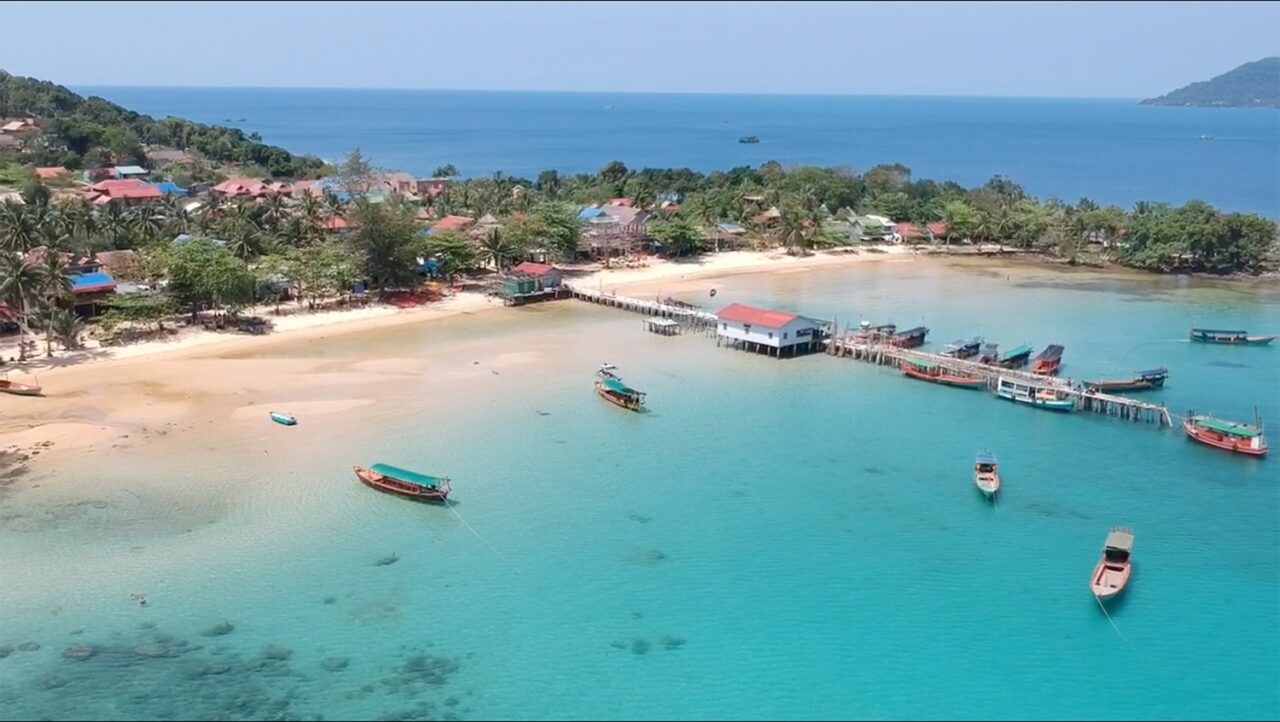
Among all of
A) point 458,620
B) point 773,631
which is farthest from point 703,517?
point 458,620

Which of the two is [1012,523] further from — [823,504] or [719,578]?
[719,578]

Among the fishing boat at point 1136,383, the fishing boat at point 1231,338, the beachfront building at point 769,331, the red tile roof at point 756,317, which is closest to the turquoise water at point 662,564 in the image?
the fishing boat at point 1136,383

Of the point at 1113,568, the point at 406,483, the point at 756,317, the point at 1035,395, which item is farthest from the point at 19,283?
the point at 1035,395

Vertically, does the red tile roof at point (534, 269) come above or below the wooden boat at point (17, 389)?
above

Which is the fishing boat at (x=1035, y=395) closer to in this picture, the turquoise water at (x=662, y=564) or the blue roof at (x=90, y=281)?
the turquoise water at (x=662, y=564)

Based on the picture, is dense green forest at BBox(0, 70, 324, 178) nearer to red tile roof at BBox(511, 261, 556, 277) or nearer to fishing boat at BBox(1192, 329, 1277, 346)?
red tile roof at BBox(511, 261, 556, 277)

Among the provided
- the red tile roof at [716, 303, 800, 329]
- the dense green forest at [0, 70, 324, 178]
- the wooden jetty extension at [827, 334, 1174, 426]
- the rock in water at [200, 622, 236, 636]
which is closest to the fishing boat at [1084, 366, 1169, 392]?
the wooden jetty extension at [827, 334, 1174, 426]
